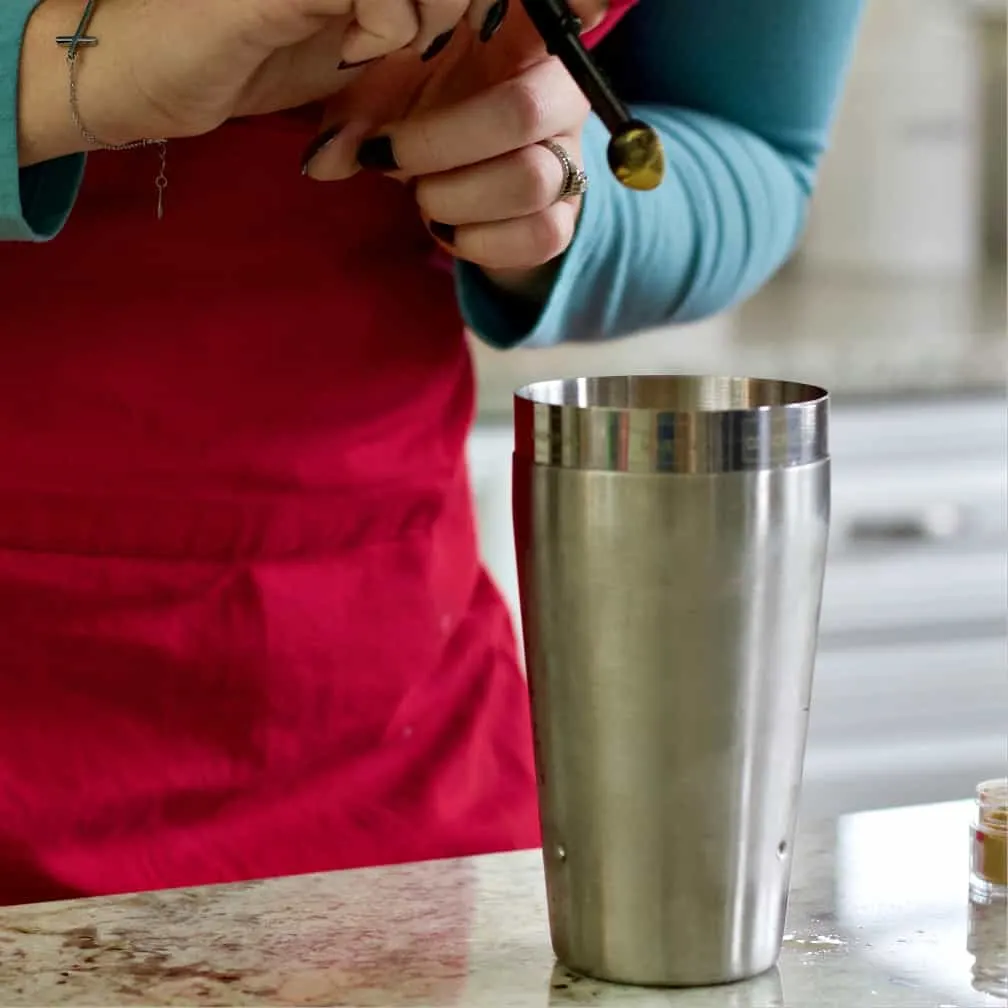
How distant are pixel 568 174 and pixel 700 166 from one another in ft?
0.67

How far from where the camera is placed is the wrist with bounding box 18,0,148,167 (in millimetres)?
633

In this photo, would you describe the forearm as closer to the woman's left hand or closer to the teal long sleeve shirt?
the teal long sleeve shirt

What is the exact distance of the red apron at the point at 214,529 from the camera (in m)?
0.77

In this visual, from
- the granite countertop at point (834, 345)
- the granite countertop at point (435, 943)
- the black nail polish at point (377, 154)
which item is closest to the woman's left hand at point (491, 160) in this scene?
the black nail polish at point (377, 154)

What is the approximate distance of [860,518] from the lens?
2.15m

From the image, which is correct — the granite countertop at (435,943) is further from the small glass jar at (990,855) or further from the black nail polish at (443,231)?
the black nail polish at (443,231)

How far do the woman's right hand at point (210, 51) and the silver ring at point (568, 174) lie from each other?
3.4 inches

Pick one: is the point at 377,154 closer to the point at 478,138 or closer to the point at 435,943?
the point at 478,138

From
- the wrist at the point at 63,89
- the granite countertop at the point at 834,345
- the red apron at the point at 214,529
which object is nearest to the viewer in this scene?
the wrist at the point at 63,89

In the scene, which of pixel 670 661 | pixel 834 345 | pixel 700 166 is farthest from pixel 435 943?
pixel 834 345

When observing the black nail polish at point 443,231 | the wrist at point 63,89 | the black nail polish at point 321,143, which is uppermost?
the wrist at point 63,89

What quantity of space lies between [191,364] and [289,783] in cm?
20

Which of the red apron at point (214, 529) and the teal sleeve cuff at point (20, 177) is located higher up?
the teal sleeve cuff at point (20, 177)

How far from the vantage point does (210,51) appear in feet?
1.95
